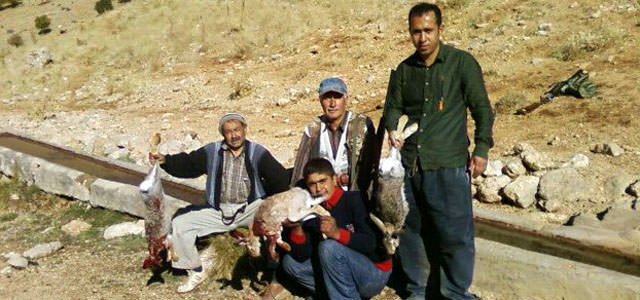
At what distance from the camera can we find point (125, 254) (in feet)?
17.3

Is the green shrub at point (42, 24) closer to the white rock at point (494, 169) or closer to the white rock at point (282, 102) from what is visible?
the white rock at point (282, 102)

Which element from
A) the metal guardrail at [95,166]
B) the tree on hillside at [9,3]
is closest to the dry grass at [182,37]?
the metal guardrail at [95,166]

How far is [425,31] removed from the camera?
3.01 metres

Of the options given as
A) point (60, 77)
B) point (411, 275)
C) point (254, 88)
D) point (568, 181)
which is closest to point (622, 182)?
point (568, 181)

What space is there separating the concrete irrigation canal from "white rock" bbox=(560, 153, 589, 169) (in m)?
1.62

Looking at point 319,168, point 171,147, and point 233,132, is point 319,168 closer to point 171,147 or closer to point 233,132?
point 233,132

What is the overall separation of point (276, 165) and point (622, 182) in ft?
11.3

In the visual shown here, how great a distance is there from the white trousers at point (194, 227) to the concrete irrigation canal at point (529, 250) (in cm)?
128

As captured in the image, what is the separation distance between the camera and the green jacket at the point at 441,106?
310 centimetres

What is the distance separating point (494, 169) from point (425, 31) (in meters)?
3.66

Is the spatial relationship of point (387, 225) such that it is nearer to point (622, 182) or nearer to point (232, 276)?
point (232, 276)

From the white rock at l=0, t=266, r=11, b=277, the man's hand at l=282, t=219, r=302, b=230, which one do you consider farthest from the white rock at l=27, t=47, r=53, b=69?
the man's hand at l=282, t=219, r=302, b=230

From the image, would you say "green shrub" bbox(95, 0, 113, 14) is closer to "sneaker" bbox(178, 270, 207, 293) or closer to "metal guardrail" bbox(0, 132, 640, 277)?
"metal guardrail" bbox(0, 132, 640, 277)

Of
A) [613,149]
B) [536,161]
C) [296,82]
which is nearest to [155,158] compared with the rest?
[536,161]
